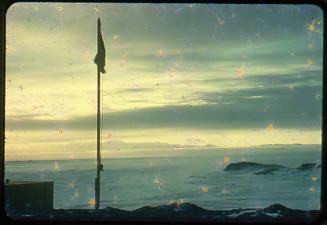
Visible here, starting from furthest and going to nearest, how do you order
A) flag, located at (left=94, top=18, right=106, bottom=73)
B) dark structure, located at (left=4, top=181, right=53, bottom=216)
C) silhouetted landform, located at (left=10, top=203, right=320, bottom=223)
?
flag, located at (left=94, top=18, right=106, bottom=73) < dark structure, located at (left=4, top=181, right=53, bottom=216) < silhouetted landform, located at (left=10, top=203, right=320, bottom=223)

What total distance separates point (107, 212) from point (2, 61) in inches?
39.1

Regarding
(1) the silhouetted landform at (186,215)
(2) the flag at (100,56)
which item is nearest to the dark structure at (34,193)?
(1) the silhouetted landform at (186,215)

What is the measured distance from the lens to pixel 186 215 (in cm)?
211

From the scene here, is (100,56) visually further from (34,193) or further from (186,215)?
(186,215)

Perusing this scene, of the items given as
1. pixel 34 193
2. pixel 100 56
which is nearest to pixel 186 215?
pixel 100 56

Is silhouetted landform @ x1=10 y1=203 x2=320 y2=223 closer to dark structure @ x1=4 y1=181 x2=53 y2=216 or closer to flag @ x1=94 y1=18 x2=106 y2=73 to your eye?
dark structure @ x1=4 y1=181 x2=53 y2=216

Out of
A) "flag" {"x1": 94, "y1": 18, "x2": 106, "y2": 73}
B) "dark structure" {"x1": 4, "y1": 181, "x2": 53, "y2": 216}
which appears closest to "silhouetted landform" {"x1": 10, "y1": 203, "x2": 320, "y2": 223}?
"dark structure" {"x1": 4, "y1": 181, "x2": 53, "y2": 216}

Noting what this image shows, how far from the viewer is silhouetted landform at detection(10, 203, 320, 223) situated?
1.99 m

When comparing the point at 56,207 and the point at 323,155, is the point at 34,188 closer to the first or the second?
the point at 56,207

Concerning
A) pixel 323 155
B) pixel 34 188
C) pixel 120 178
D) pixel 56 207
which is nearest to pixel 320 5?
pixel 323 155

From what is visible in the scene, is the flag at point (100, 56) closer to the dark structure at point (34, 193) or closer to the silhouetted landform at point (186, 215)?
the dark structure at point (34, 193)

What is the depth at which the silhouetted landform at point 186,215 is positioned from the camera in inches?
78.3

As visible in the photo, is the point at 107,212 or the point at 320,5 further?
the point at 107,212

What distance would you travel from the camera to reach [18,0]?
6.77ft
